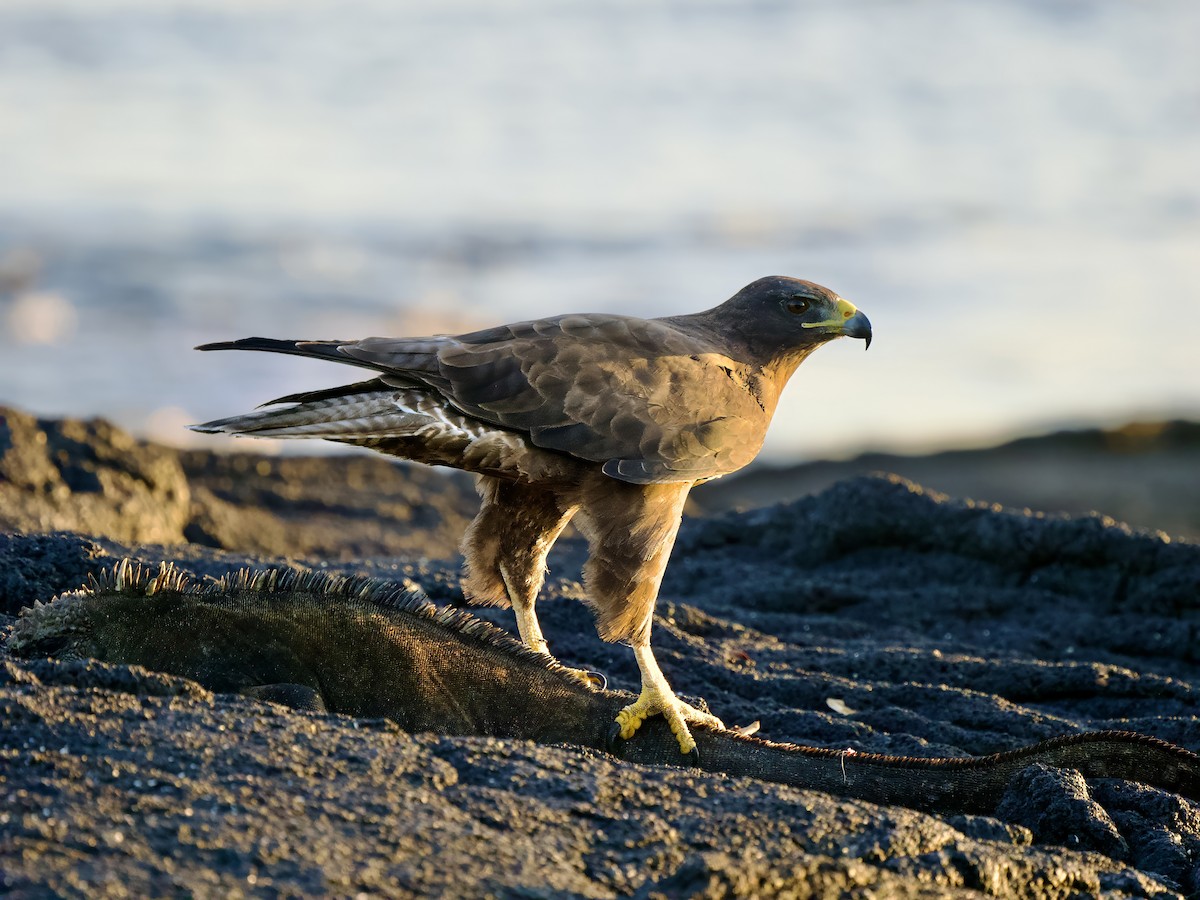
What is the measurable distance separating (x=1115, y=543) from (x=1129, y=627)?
27.4 inches

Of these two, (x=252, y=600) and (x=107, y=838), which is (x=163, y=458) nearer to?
(x=252, y=600)

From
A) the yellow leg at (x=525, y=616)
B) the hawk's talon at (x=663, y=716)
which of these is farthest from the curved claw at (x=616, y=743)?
the yellow leg at (x=525, y=616)

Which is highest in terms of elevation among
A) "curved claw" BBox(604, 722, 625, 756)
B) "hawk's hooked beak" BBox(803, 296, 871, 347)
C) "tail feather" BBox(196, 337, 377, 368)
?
"hawk's hooked beak" BBox(803, 296, 871, 347)

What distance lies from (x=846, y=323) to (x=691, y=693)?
1.79m

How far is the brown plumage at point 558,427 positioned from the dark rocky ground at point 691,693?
2.26 ft

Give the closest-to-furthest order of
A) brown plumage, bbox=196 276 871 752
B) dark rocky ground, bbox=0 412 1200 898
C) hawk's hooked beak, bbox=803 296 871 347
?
dark rocky ground, bbox=0 412 1200 898
brown plumage, bbox=196 276 871 752
hawk's hooked beak, bbox=803 296 871 347

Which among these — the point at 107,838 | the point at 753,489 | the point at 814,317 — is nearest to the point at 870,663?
the point at 814,317

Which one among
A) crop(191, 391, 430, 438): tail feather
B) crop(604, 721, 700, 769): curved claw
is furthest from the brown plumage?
crop(604, 721, 700, 769): curved claw

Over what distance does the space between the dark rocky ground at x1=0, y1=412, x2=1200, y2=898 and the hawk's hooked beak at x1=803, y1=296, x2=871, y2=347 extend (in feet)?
5.07

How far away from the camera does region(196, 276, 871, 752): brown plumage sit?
5.19m

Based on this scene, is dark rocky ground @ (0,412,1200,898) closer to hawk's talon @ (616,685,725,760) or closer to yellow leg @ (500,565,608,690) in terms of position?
yellow leg @ (500,565,608,690)

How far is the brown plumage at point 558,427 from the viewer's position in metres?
5.19

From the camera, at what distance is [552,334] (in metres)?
A: 5.59

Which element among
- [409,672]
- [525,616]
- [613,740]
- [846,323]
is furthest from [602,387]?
[409,672]
